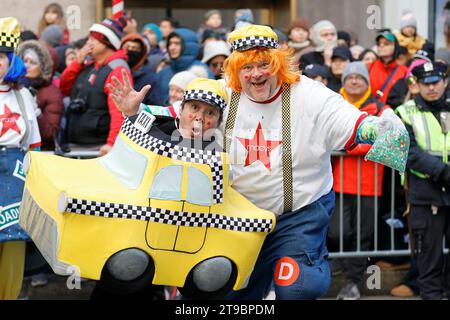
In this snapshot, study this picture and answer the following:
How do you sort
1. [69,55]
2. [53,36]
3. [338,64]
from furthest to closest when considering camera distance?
1. [53,36]
2. [69,55]
3. [338,64]

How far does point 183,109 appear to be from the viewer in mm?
5531

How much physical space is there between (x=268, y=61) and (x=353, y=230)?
322 centimetres

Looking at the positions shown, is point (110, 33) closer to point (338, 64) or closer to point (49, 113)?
point (49, 113)

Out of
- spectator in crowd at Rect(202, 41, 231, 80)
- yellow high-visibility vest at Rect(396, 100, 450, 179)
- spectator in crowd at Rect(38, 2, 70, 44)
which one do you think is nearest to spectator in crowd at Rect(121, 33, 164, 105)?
spectator in crowd at Rect(202, 41, 231, 80)

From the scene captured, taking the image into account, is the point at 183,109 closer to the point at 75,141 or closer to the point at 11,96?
the point at 11,96

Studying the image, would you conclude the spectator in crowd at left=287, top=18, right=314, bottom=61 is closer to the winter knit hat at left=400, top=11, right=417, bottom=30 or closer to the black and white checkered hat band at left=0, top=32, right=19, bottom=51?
the winter knit hat at left=400, top=11, right=417, bottom=30

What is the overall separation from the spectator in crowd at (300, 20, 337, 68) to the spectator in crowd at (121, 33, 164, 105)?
1626 mm

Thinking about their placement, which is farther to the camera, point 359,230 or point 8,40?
point 359,230

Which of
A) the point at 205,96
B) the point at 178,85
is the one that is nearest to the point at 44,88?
the point at 178,85

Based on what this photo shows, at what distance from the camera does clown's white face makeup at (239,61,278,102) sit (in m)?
5.55

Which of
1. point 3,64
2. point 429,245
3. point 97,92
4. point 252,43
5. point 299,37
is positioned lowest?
point 429,245

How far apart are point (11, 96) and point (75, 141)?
4.14 ft

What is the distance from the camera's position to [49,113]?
316 inches

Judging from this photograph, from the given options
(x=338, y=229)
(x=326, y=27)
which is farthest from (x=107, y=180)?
(x=326, y=27)
